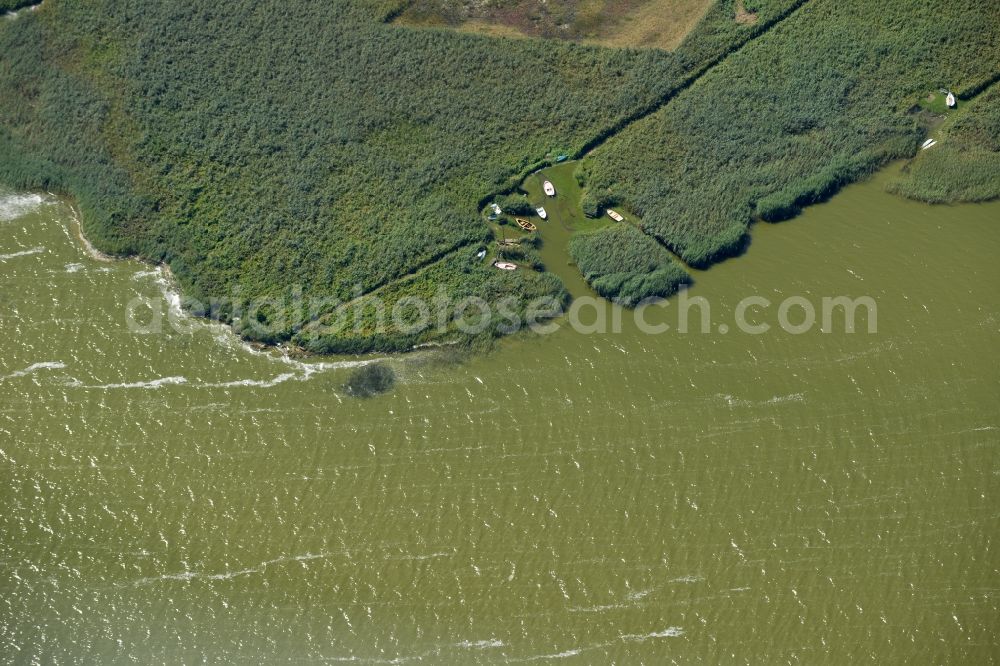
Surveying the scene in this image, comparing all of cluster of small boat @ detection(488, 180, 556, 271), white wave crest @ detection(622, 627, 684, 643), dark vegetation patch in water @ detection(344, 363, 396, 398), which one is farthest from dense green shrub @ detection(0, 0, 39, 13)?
white wave crest @ detection(622, 627, 684, 643)

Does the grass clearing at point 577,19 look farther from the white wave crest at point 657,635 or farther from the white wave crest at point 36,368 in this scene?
the white wave crest at point 657,635

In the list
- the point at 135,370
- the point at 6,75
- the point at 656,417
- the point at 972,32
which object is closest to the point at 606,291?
the point at 656,417

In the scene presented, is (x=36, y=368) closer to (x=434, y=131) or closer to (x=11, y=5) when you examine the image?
(x=434, y=131)

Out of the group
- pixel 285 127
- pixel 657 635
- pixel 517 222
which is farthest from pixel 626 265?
pixel 285 127

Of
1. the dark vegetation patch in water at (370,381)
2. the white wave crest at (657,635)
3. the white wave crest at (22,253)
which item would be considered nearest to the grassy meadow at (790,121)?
the dark vegetation patch in water at (370,381)

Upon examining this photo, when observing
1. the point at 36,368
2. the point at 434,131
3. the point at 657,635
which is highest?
the point at 434,131

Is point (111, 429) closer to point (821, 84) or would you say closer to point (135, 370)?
point (135, 370)
